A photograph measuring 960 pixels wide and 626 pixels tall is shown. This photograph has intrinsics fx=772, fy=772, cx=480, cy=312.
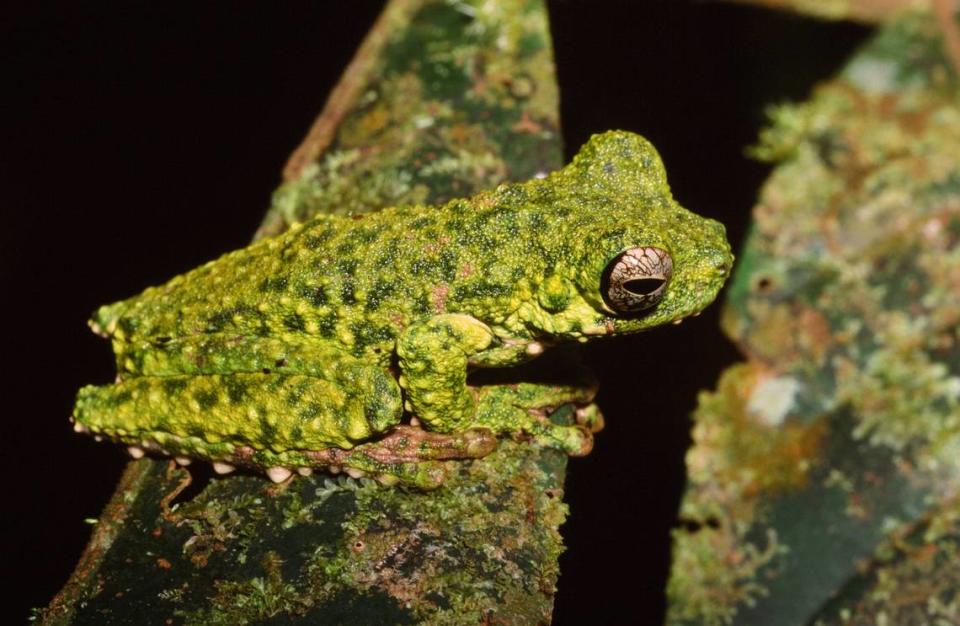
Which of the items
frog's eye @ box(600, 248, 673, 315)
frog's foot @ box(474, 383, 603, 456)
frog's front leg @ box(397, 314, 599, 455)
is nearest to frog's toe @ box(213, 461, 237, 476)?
frog's front leg @ box(397, 314, 599, 455)

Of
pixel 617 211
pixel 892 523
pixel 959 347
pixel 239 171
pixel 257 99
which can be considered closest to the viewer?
pixel 617 211

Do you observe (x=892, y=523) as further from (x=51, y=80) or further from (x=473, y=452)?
(x=51, y=80)

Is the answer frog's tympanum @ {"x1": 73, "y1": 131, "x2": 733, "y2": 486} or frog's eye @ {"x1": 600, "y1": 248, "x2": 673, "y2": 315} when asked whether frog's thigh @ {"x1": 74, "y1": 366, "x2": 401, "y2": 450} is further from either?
frog's eye @ {"x1": 600, "y1": 248, "x2": 673, "y2": 315}

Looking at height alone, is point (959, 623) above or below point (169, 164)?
below

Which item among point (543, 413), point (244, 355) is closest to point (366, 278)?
point (244, 355)

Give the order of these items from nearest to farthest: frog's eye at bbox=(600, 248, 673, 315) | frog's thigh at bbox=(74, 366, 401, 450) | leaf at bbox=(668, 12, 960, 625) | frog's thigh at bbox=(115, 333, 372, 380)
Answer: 1. frog's eye at bbox=(600, 248, 673, 315)
2. frog's thigh at bbox=(74, 366, 401, 450)
3. frog's thigh at bbox=(115, 333, 372, 380)
4. leaf at bbox=(668, 12, 960, 625)

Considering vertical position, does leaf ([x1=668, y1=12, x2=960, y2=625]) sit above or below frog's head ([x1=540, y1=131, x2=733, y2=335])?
below

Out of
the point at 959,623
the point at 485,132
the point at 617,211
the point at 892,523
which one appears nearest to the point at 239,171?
the point at 485,132
